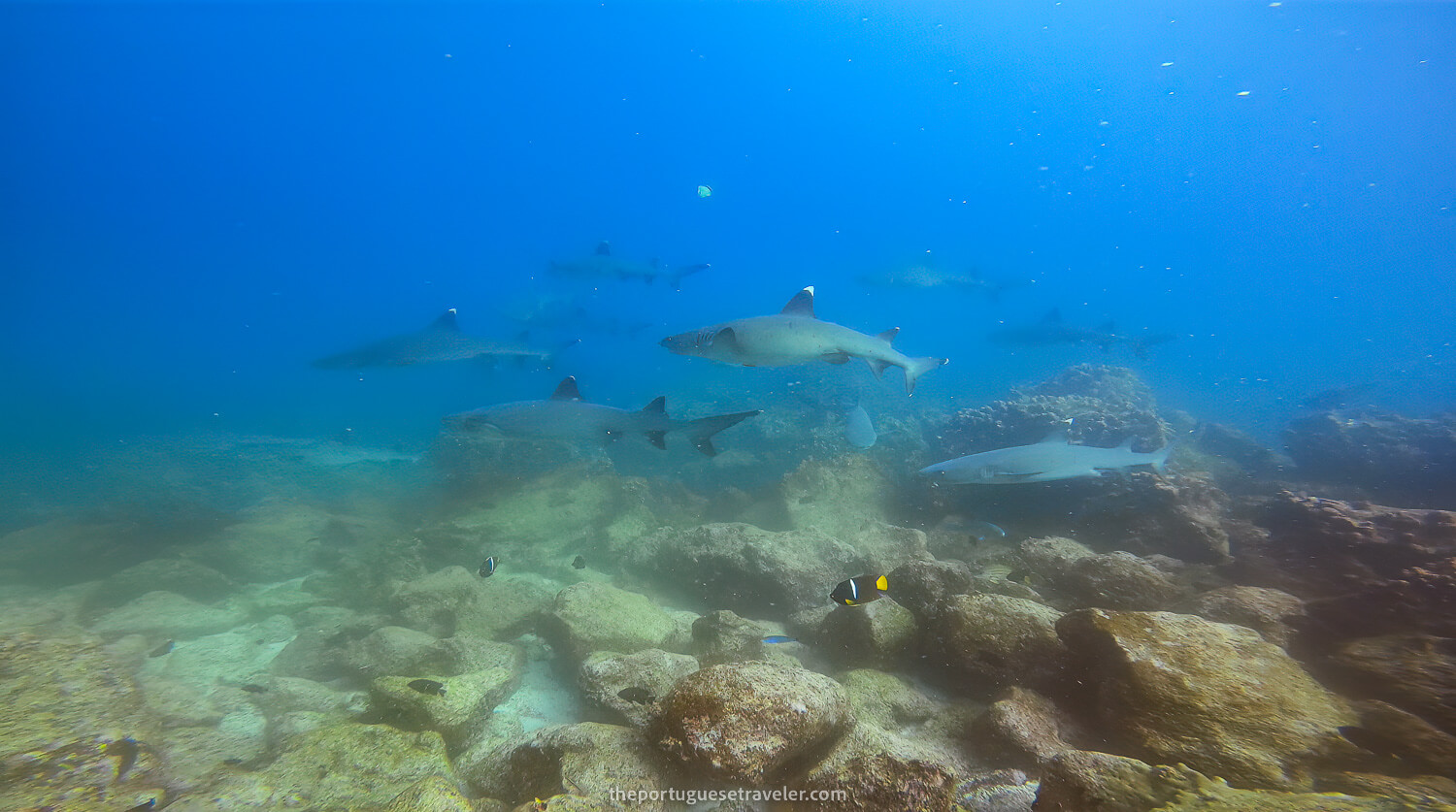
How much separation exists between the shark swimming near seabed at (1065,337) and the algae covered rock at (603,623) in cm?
2205

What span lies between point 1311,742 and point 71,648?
9003mm

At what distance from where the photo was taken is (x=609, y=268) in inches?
851

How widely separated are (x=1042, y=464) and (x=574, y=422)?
255 inches

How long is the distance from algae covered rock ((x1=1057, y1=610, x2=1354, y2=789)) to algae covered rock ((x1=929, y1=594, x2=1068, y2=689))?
22 centimetres

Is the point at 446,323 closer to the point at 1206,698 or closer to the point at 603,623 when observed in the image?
the point at 603,623

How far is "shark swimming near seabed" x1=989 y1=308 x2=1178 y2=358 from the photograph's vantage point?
816 inches

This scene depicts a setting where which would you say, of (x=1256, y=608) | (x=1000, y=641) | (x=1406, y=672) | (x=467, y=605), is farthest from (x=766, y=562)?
(x=1406, y=672)

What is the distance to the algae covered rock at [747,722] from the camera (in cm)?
258

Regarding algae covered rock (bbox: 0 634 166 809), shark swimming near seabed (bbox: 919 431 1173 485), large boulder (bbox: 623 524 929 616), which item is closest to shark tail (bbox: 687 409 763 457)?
large boulder (bbox: 623 524 929 616)

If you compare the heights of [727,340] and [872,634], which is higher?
[727,340]

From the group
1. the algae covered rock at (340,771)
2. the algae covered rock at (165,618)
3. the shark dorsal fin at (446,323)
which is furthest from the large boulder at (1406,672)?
the shark dorsal fin at (446,323)

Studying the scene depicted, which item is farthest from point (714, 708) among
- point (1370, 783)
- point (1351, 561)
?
point (1351, 561)

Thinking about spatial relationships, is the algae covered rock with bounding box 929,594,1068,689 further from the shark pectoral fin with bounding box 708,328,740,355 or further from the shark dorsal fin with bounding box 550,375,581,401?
the shark dorsal fin with bounding box 550,375,581,401

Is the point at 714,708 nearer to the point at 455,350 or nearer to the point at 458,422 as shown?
the point at 458,422
